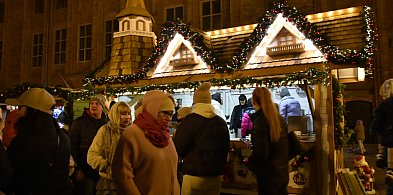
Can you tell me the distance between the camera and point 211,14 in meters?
19.1

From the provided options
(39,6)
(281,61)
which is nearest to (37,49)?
(39,6)

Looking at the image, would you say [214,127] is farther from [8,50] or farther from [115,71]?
[8,50]


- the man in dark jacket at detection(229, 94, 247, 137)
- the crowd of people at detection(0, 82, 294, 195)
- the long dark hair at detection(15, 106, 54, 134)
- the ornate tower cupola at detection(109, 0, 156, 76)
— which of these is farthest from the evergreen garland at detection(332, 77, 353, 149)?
the ornate tower cupola at detection(109, 0, 156, 76)

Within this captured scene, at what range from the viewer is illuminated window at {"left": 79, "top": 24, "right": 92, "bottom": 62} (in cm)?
2286

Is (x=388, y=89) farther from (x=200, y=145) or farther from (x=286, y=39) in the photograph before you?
(x=286, y=39)

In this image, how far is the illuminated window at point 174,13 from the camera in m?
20.1

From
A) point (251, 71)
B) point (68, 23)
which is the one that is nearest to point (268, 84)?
point (251, 71)

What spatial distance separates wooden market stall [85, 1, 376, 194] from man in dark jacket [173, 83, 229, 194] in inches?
111

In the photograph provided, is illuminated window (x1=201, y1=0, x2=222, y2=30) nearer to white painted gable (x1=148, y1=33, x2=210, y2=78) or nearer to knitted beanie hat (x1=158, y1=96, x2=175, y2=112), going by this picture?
white painted gable (x1=148, y1=33, x2=210, y2=78)

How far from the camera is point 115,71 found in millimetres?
11859

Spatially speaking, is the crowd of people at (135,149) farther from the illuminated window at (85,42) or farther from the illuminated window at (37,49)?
the illuminated window at (37,49)

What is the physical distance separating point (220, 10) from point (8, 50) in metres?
17.5

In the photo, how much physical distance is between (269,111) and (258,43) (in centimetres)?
507

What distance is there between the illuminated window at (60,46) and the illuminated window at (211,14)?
1092 centimetres
